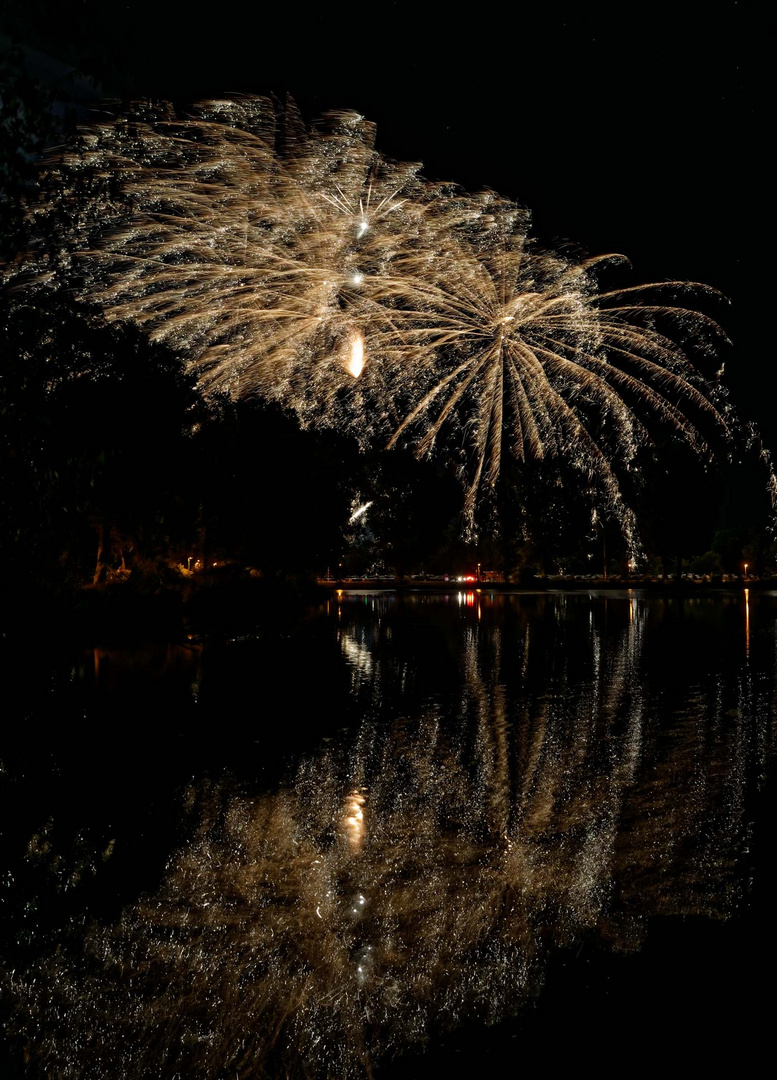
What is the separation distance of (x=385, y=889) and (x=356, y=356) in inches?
758

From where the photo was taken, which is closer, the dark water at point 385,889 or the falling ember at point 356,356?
the dark water at point 385,889

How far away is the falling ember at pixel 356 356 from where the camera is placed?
78.2ft

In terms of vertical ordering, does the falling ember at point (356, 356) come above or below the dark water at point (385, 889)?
above

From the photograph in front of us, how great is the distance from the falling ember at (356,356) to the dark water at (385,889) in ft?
39.7

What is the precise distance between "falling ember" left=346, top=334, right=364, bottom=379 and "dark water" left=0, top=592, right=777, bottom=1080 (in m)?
12.1

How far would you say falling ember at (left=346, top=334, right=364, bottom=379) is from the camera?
938 inches

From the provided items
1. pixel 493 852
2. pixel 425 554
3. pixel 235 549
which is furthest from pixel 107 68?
pixel 425 554

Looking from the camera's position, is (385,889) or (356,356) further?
(356,356)

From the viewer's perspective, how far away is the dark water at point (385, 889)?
4.55 meters

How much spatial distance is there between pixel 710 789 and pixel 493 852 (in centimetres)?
318

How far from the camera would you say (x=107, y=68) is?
7.54 metres

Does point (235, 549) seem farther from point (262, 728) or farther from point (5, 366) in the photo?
point (5, 366)

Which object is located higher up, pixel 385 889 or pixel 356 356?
pixel 356 356

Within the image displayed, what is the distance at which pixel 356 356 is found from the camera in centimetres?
2412
